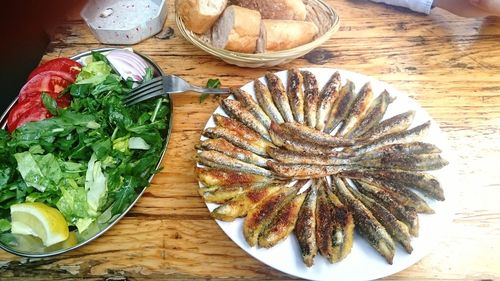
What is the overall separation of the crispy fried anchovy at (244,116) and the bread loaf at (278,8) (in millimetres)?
596

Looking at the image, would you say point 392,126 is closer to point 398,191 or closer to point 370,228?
point 398,191

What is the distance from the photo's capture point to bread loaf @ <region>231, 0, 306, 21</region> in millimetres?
1900

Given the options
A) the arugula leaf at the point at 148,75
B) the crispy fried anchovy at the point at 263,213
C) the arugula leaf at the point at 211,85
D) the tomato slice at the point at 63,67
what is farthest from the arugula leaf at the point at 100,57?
the crispy fried anchovy at the point at 263,213

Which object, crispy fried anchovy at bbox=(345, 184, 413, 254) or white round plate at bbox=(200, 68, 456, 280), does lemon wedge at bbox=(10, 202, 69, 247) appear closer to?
white round plate at bbox=(200, 68, 456, 280)

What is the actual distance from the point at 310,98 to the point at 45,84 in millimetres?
1186

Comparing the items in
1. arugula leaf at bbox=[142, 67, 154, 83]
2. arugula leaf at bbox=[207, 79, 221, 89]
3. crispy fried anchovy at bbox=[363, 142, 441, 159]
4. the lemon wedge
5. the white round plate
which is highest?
crispy fried anchovy at bbox=[363, 142, 441, 159]

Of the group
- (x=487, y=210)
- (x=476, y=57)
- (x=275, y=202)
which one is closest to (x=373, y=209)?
(x=275, y=202)

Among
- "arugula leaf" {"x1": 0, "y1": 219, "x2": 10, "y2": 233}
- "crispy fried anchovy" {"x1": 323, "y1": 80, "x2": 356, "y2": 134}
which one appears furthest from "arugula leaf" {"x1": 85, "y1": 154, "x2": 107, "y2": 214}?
"crispy fried anchovy" {"x1": 323, "y1": 80, "x2": 356, "y2": 134}

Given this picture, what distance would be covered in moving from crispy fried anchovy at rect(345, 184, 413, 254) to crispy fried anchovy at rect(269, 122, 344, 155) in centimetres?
21

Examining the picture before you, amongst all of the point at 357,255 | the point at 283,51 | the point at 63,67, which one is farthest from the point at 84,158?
the point at 357,255

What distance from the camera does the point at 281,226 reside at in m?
1.23

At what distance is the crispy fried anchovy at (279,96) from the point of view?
1.60m

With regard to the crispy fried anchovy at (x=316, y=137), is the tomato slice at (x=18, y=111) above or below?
below

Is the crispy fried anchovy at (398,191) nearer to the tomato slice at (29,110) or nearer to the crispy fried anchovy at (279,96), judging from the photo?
the crispy fried anchovy at (279,96)
